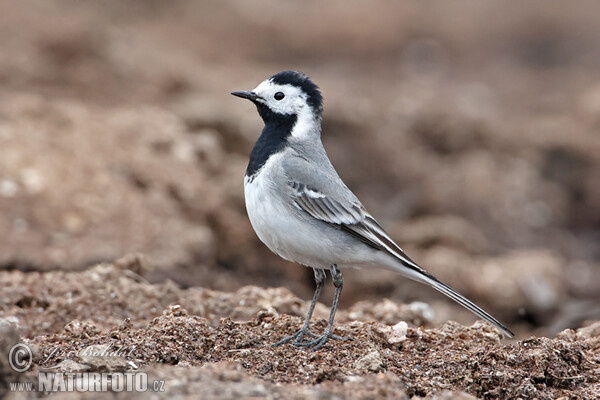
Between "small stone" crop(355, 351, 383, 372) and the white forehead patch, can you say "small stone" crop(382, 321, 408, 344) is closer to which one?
"small stone" crop(355, 351, 383, 372)

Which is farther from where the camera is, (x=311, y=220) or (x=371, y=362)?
(x=311, y=220)

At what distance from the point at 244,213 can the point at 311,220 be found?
4.73 meters

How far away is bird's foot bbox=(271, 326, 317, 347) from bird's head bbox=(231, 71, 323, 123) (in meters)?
1.90

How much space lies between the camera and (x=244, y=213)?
10.8 meters

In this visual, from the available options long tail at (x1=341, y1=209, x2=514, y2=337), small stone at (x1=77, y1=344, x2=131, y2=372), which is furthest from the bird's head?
small stone at (x1=77, y1=344, x2=131, y2=372)

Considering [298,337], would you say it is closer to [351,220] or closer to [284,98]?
[351,220]

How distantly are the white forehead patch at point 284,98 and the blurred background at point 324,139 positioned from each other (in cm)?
288

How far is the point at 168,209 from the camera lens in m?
10.1

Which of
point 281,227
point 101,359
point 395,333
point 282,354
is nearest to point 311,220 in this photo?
point 281,227

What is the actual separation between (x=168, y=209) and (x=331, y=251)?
4507 millimetres

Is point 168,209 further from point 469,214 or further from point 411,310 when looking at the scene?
point 469,214

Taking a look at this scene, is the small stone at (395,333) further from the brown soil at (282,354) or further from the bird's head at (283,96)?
the bird's head at (283,96)

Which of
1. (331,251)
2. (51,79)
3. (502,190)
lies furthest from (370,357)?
(51,79)

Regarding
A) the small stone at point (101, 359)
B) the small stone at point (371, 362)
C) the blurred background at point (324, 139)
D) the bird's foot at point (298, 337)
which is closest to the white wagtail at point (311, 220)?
the bird's foot at point (298, 337)
